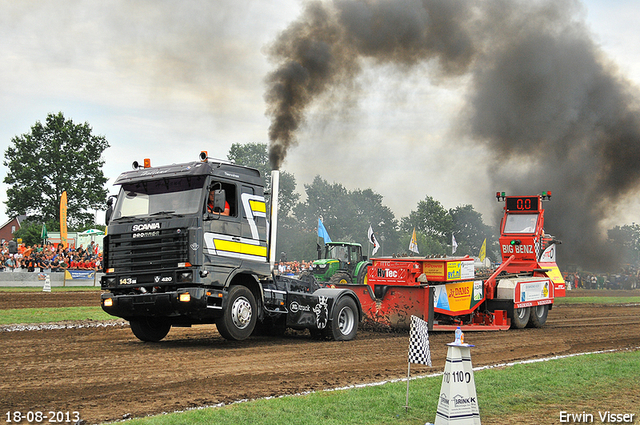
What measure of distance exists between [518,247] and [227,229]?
451 inches

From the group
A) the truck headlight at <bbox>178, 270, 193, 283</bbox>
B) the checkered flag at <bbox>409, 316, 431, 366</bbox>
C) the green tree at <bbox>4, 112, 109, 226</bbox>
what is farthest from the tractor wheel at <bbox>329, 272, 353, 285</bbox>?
the green tree at <bbox>4, 112, 109, 226</bbox>

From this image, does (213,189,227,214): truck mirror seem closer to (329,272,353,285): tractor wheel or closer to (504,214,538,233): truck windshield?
(504,214,538,233): truck windshield

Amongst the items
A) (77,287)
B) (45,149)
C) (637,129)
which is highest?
(45,149)

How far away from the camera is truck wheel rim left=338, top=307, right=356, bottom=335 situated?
12.9 meters

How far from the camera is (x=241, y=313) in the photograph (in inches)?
428

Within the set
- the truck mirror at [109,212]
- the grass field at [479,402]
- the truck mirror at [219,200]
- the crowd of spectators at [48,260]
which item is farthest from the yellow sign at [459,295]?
the crowd of spectators at [48,260]

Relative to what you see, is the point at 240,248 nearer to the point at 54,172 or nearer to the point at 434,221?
the point at 54,172

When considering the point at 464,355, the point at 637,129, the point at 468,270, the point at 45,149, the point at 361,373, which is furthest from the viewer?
the point at 45,149

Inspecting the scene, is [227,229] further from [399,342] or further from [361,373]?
[399,342]

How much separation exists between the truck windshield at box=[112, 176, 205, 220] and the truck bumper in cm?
146

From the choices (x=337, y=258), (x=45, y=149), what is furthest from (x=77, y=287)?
(x=45, y=149)

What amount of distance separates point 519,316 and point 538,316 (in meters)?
1.23

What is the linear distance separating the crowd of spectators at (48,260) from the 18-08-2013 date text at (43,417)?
2739 cm

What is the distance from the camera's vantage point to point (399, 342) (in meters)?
12.6
